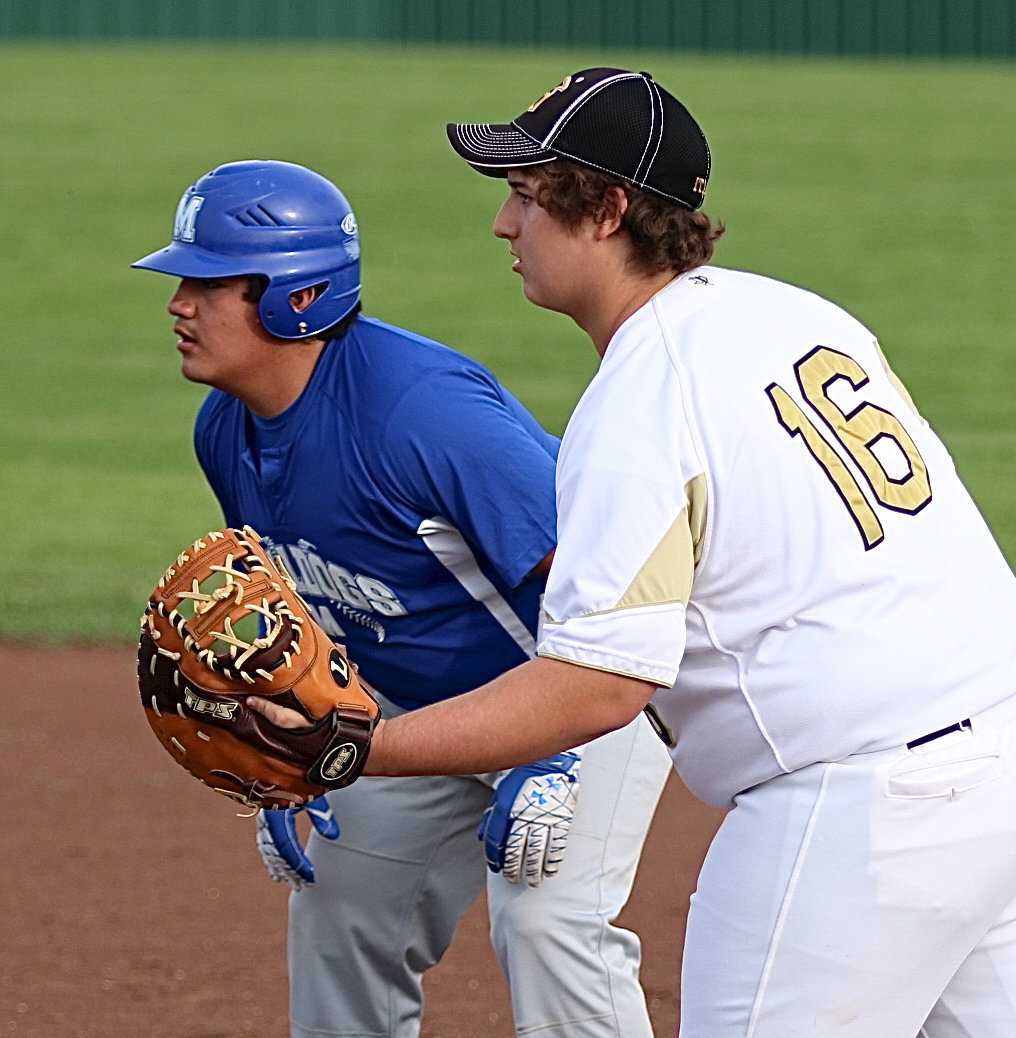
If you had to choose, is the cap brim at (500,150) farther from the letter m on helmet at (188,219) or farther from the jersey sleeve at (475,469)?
the letter m on helmet at (188,219)

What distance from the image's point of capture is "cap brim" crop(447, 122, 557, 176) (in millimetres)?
2387

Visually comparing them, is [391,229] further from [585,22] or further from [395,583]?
[395,583]

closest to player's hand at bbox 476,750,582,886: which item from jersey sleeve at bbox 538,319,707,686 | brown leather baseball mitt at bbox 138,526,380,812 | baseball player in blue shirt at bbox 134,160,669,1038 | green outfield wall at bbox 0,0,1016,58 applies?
baseball player in blue shirt at bbox 134,160,669,1038

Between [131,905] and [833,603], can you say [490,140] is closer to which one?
[833,603]

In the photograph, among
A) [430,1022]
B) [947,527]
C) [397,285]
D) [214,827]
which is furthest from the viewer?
[397,285]

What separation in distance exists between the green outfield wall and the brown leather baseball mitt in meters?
29.0

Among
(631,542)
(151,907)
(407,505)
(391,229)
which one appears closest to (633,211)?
(631,542)

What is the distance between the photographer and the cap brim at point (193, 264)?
3271mm

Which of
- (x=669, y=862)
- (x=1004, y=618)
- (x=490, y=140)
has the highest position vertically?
(x=490, y=140)

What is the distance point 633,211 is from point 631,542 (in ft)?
1.54

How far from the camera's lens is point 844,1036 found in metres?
2.30

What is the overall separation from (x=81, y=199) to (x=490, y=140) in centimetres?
Result: 1844

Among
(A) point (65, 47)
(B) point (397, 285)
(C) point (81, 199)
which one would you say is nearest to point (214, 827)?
(B) point (397, 285)

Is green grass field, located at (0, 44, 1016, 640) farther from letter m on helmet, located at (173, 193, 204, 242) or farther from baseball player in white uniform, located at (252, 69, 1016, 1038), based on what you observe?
baseball player in white uniform, located at (252, 69, 1016, 1038)
